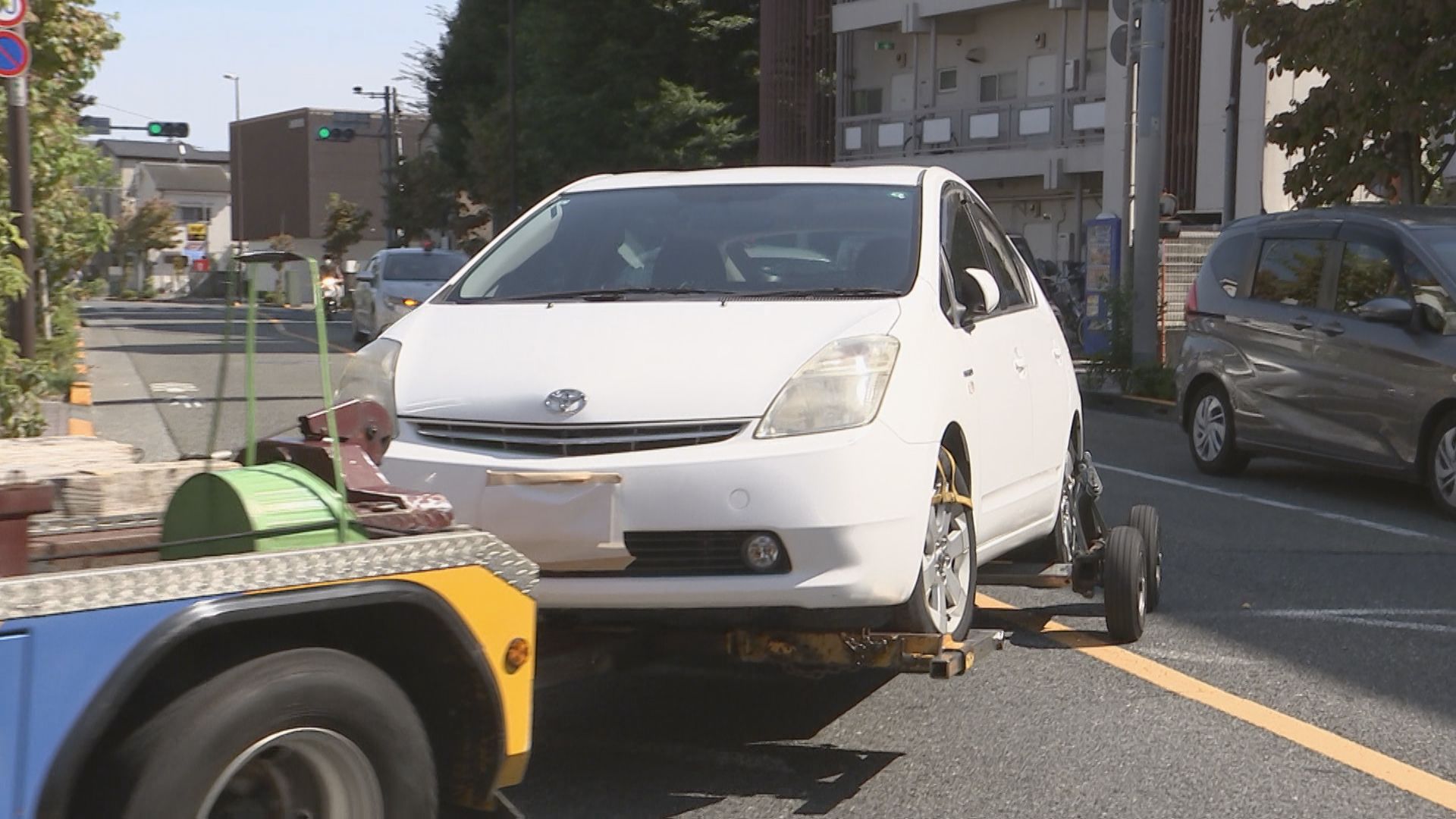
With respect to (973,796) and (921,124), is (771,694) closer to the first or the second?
(973,796)

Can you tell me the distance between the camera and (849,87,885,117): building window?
42.3 meters

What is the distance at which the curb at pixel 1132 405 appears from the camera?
55.8 feet

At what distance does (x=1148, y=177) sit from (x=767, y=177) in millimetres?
13635

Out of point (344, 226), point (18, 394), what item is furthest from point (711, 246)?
point (344, 226)

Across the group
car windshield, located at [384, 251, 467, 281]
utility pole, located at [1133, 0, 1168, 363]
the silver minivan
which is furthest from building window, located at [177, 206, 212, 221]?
the silver minivan

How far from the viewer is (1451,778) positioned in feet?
15.8

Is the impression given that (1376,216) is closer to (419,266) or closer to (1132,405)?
(1132,405)

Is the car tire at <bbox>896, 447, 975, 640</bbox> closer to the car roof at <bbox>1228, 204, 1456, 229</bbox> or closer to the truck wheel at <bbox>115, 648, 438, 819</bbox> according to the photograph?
the truck wheel at <bbox>115, 648, 438, 819</bbox>

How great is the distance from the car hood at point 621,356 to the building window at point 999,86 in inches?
1357

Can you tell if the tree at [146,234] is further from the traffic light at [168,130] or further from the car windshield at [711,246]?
the car windshield at [711,246]

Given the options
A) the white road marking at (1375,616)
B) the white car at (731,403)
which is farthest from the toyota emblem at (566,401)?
the white road marking at (1375,616)

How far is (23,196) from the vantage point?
13578mm

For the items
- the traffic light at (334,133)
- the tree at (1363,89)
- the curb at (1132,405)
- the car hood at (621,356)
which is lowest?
the curb at (1132,405)

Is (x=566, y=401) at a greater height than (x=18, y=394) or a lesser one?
greater
